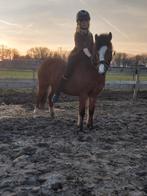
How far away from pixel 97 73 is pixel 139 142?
1.67m

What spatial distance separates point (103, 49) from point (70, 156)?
2.51 meters

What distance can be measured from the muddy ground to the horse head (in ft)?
4.52

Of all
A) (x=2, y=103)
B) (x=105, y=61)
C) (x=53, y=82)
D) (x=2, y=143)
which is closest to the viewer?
(x=2, y=143)

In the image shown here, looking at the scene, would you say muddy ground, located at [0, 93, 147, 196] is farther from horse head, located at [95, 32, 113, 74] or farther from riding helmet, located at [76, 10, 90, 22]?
riding helmet, located at [76, 10, 90, 22]

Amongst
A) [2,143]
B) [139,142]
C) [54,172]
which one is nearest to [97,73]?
[139,142]

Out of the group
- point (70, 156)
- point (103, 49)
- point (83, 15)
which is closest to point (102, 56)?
point (103, 49)

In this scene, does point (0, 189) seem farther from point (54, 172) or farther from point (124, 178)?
point (124, 178)

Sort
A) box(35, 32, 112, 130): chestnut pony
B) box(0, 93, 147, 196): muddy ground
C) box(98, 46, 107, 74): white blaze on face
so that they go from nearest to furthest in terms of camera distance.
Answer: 1. box(0, 93, 147, 196): muddy ground
2. box(98, 46, 107, 74): white blaze on face
3. box(35, 32, 112, 130): chestnut pony

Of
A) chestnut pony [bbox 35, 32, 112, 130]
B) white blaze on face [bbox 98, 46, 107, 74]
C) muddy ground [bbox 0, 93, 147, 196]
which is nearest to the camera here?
muddy ground [bbox 0, 93, 147, 196]

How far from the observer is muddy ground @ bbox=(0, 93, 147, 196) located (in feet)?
14.4

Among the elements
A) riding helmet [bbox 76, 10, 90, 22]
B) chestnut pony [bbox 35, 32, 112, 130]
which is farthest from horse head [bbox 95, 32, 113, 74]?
riding helmet [bbox 76, 10, 90, 22]

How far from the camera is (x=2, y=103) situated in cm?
1174

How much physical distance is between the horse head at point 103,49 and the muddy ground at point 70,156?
1.38 meters

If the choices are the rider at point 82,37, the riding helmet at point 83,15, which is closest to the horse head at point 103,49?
the rider at point 82,37
